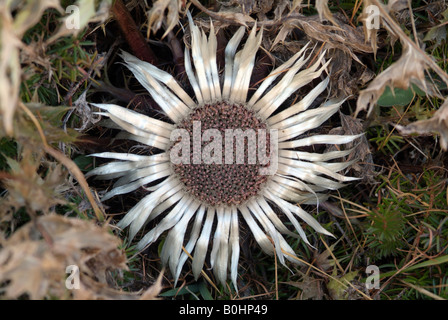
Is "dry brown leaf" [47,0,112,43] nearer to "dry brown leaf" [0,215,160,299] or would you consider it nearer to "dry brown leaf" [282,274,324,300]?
"dry brown leaf" [0,215,160,299]

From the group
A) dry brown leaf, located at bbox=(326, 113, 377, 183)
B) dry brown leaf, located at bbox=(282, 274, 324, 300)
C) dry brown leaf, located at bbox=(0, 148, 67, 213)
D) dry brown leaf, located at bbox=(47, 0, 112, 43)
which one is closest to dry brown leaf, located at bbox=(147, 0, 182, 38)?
dry brown leaf, located at bbox=(47, 0, 112, 43)

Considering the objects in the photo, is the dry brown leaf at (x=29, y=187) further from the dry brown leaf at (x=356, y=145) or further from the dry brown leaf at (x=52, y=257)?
the dry brown leaf at (x=356, y=145)

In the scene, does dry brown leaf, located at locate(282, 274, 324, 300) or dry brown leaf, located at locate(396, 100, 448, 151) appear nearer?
dry brown leaf, located at locate(396, 100, 448, 151)

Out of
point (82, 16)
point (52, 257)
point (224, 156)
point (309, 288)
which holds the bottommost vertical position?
point (309, 288)

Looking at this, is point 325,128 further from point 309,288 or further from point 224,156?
point 309,288

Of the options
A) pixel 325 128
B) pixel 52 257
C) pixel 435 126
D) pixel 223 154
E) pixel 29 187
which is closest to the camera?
pixel 52 257

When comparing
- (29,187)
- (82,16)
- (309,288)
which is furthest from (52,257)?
(309,288)

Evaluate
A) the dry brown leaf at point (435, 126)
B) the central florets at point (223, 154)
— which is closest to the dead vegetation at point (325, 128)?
the dry brown leaf at point (435, 126)

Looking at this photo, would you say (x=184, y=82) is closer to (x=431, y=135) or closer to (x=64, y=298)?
(x=64, y=298)
